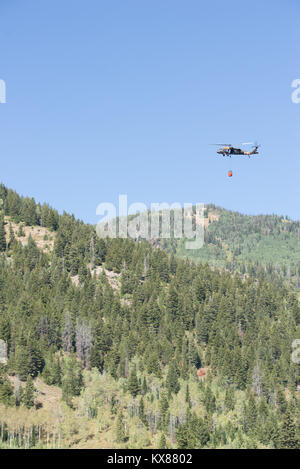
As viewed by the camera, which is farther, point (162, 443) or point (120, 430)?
point (120, 430)

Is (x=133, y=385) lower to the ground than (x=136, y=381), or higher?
lower

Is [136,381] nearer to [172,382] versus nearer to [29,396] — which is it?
[172,382]

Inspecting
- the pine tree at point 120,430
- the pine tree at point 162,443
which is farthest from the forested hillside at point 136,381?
the pine tree at point 162,443

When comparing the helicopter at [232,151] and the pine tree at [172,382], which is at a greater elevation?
the helicopter at [232,151]

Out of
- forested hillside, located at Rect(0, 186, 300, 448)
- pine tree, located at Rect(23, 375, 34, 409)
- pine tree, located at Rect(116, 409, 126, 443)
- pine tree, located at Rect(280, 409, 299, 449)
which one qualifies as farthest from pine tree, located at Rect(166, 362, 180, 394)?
pine tree, located at Rect(23, 375, 34, 409)

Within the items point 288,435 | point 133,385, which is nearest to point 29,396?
point 133,385

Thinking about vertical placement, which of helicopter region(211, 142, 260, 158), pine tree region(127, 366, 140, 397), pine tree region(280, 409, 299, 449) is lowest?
pine tree region(280, 409, 299, 449)

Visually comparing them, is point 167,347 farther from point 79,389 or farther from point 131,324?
point 79,389

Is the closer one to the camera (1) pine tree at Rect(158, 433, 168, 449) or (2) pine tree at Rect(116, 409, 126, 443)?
(1) pine tree at Rect(158, 433, 168, 449)

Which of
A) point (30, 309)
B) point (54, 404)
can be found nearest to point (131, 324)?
point (30, 309)

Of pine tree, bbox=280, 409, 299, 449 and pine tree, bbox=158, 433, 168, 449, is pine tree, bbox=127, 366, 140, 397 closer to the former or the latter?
pine tree, bbox=158, 433, 168, 449

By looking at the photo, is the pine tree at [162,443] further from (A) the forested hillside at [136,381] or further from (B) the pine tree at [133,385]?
(B) the pine tree at [133,385]

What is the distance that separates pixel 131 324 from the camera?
194 meters
